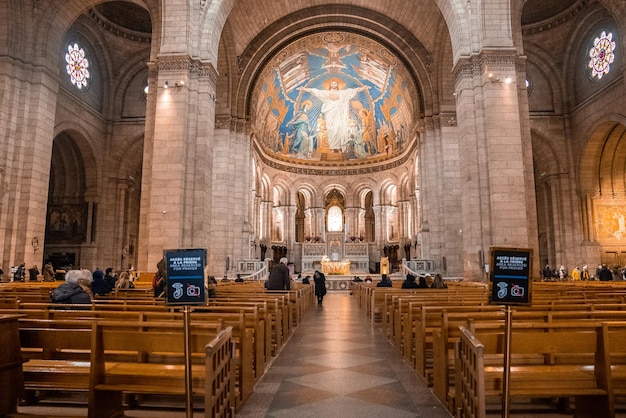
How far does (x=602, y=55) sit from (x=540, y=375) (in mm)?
26554

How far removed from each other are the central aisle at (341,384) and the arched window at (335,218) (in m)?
35.3

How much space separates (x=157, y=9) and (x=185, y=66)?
382cm

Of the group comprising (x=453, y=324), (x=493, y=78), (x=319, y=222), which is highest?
(x=493, y=78)

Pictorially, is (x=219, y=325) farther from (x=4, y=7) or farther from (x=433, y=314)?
(x=4, y=7)

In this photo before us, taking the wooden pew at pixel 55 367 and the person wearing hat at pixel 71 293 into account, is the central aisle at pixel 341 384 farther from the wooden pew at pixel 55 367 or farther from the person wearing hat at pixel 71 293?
the person wearing hat at pixel 71 293

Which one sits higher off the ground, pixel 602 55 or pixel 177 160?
pixel 602 55

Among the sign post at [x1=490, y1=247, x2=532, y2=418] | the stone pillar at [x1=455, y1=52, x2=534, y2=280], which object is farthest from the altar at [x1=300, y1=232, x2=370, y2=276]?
the sign post at [x1=490, y1=247, x2=532, y2=418]

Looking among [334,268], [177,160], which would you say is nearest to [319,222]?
[334,268]

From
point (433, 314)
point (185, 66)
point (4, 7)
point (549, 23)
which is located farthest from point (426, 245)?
point (4, 7)

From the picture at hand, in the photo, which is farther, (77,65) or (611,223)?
(611,223)

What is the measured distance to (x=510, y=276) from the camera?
3.42 meters

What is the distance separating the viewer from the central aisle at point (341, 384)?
13.9 ft

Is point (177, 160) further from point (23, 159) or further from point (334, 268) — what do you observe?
point (334, 268)

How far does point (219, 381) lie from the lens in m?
3.50
